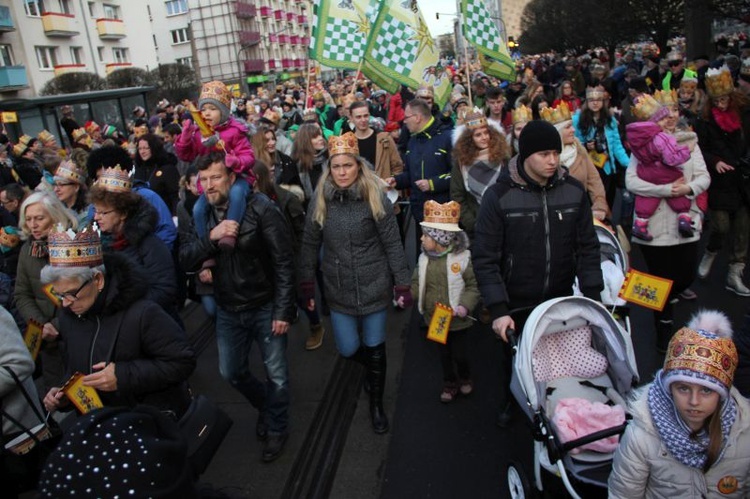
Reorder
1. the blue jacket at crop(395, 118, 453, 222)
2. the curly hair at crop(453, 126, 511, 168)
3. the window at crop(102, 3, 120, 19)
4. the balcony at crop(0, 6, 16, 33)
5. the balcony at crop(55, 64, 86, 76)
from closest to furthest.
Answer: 1. the curly hair at crop(453, 126, 511, 168)
2. the blue jacket at crop(395, 118, 453, 222)
3. the balcony at crop(0, 6, 16, 33)
4. the balcony at crop(55, 64, 86, 76)
5. the window at crop(102, 3, 120, 19)

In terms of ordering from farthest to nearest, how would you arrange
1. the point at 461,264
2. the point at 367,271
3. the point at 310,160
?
1. the point at 310,160
2. the point at 461,264
3. the point at 367,271

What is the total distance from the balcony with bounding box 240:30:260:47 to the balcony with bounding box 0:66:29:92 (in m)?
33.6

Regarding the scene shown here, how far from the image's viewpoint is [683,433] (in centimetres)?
230

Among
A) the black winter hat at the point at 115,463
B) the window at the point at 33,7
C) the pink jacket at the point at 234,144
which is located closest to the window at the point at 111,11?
the window at the point at 33,7

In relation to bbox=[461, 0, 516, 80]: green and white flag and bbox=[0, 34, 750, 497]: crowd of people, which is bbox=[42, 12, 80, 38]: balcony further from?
bbox=[0, 34, 750, 497]: crowd of people

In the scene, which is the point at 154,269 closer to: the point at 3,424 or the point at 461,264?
the point at 3,424

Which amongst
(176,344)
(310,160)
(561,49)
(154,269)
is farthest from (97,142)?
(561,49)

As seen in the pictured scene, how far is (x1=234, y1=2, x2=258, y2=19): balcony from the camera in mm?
64438

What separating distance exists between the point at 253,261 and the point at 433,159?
291cm

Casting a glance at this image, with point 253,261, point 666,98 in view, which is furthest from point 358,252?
point 666,98

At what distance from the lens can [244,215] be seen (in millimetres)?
3875

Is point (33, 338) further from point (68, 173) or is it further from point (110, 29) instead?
point (110, 29)

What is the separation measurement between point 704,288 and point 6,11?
40.7 metres

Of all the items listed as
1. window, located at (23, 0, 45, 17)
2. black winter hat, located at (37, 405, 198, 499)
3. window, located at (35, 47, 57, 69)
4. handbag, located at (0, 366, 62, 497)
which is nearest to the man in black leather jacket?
handbag, located at (0, 366, 62, 497)
